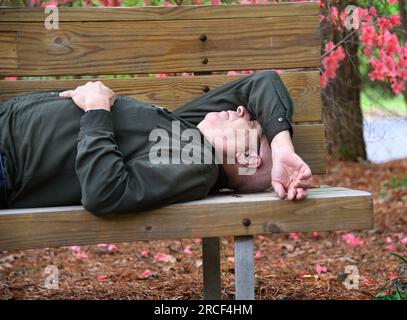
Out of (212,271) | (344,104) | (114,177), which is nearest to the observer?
(114,177)

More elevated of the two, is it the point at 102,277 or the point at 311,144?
the point at 311,144

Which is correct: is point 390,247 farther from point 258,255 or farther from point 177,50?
point 177,50

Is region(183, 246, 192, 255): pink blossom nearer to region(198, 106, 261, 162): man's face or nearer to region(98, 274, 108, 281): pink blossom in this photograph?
region(98, 274, 108, 281): pink blossom

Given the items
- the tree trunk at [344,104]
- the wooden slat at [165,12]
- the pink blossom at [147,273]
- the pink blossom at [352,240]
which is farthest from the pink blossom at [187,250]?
the wooden slat at [165,12]

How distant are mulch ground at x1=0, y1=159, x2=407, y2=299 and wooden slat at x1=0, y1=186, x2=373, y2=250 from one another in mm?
1133

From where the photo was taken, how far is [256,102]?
2.84m

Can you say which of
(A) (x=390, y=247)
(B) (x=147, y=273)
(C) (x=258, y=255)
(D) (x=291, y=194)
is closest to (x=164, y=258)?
(B) (x=147, y=273)

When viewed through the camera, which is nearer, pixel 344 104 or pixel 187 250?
pixel 187 250

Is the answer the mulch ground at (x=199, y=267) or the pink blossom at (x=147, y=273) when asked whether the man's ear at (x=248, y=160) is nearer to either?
the mulch ground at (x=199, y=267)

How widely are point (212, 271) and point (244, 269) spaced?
28.6 inches

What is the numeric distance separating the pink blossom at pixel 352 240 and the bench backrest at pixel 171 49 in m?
2.18

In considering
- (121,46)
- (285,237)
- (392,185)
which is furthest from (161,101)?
(392,185)

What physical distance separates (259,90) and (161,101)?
2.20 ft

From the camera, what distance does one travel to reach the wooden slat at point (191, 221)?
95.3 inches
